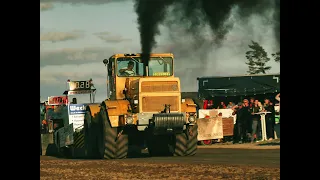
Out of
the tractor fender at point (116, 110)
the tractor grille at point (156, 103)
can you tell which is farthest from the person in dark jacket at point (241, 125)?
the tractor fender at point (116, 110)

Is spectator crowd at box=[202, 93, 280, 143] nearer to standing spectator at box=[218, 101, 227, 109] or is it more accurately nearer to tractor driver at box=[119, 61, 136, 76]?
standing spectator at box=[218, 101, 227, 109]

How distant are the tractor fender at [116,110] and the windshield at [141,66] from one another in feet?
3.71

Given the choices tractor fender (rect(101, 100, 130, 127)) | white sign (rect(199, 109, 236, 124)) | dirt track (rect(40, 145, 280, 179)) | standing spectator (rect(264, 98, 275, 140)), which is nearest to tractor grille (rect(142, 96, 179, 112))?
tractor fender (rect(101, 100, 130, 127))

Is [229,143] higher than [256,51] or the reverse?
the reverse

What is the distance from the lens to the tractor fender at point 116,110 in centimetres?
2402

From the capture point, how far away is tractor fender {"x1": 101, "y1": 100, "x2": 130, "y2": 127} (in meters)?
24.0

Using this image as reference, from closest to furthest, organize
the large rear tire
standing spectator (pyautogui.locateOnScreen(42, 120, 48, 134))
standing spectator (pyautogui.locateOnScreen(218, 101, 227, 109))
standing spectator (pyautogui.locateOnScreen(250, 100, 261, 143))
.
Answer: the large rear tire → standing spectator (pyautogui.locateOnScreen(250, 100, 261, 143)) → standing spectator (pyautogui.locateOnScreen(42, 120, 48, 134)) → standing spectator (pyautogui.locateOnScreen(218, 101, 227, 109))

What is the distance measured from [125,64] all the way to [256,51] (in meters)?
9.57

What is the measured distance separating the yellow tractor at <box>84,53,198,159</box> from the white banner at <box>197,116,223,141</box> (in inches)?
225
